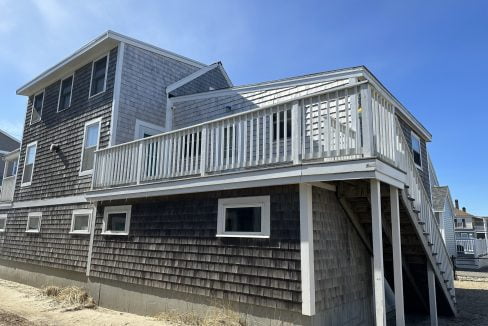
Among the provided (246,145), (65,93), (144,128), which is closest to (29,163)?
(65,93)

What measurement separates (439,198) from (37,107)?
2219 cm

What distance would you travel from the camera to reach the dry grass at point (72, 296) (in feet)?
28.5

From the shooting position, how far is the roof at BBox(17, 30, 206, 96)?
10680mm

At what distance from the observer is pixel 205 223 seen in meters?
6.69

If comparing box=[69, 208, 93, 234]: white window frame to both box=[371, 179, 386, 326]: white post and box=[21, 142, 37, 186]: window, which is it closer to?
box=[21, 142, 37, 186]: window

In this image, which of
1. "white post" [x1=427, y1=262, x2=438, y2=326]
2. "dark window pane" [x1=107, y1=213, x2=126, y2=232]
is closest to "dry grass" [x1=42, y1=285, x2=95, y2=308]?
"dark window pane" [x1=107, y1=213, x2=126, y2=232]

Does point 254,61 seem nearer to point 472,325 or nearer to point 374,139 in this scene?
point 374,139

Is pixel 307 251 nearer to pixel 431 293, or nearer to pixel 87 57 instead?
pixel 431 293

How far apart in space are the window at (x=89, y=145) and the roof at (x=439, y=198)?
1908 cm

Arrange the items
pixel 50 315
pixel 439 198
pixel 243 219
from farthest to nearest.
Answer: pixel 439 198
pixel 50 315
pixel 243 219

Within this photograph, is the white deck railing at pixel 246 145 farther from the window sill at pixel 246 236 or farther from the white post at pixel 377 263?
the window sill at pixel 246 236

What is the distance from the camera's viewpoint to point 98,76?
11414mm

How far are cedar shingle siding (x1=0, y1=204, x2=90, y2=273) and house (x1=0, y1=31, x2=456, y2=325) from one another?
0.07 m

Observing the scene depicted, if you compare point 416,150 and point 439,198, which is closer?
point 416,150
